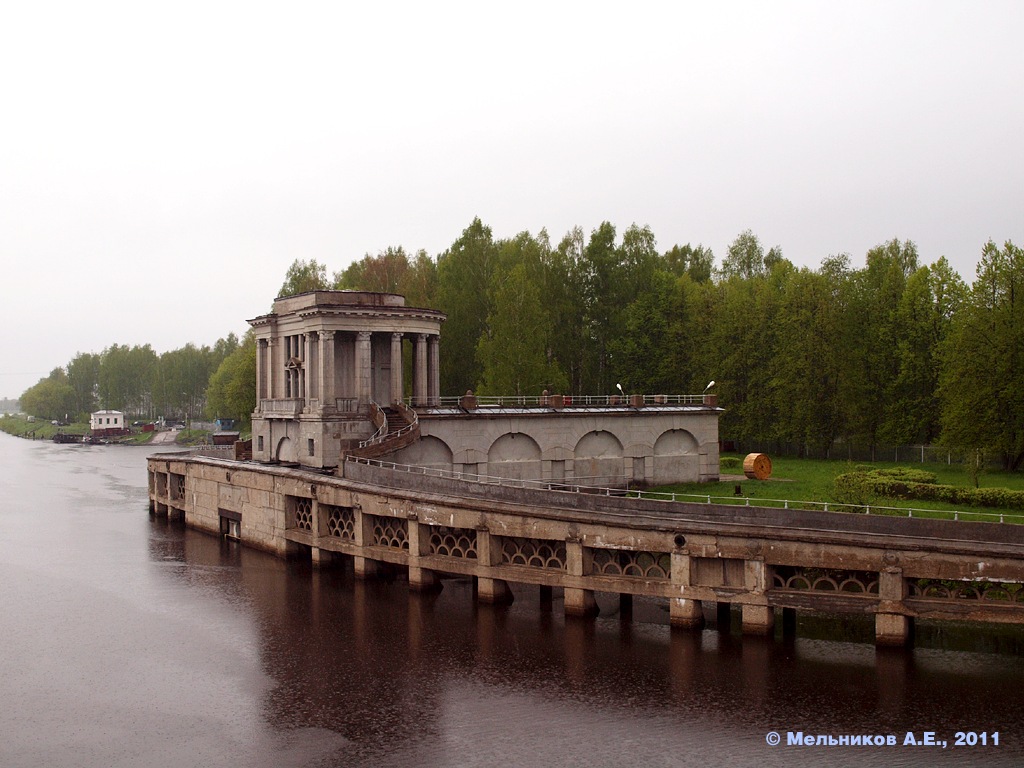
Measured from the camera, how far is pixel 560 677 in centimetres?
3325

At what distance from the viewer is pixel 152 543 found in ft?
206

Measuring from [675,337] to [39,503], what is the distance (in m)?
60.2

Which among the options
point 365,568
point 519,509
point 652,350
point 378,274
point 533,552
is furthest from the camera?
point 378,274

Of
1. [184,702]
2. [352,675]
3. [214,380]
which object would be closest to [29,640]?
[184,702]

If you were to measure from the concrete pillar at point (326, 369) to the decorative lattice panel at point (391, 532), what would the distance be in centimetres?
1458

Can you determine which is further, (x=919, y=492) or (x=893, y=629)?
(x=919, y=492)

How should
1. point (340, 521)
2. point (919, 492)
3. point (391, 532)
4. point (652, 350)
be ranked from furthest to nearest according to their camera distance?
1. point (652, 350)
2. point (340, 521)
3. point (919, 492)
4. point (391, 532)

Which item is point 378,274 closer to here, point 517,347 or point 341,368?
point 517,347

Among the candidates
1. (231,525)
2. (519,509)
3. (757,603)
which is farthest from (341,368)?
(757,603)

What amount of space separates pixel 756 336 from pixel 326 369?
4504 cm

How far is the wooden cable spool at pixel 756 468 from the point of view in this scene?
68.3 metres

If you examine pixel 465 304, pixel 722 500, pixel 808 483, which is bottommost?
pixel 722 500

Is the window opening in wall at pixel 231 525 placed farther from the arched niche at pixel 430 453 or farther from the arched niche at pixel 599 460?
the arched niche at pixel 599 460

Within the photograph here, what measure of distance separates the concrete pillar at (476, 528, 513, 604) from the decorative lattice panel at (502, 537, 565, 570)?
676mm
